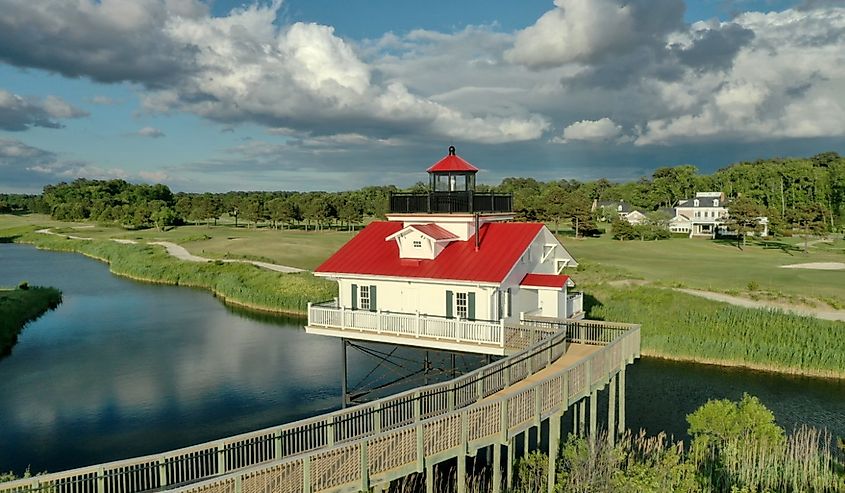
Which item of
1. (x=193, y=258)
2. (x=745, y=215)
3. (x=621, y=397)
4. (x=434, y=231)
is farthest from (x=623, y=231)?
(x=621, y=397)

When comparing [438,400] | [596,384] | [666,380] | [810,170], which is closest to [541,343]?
[596,384]

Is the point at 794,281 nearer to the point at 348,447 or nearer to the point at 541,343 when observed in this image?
the point at 541,343

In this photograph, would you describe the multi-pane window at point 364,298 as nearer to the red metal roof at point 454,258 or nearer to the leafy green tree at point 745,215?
the red metal roof at point 454,258

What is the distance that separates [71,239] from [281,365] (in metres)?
103

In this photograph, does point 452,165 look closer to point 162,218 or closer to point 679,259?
point 679,259

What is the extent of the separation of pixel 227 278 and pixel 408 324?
155 feet

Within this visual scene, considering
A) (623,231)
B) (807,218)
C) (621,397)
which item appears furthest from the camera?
(623,231)

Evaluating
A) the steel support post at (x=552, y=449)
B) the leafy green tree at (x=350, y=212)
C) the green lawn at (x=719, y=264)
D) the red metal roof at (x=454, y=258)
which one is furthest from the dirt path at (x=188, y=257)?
the steel support post at (x=552, y=449)

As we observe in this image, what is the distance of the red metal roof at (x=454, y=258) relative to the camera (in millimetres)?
25875

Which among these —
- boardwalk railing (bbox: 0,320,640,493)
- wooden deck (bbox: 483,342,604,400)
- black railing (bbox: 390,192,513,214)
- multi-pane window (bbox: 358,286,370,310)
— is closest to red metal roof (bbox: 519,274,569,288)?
wooden deck (bbox: 483,342,604,400)

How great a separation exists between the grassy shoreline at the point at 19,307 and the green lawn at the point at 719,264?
43.5 metres

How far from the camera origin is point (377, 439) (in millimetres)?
14836

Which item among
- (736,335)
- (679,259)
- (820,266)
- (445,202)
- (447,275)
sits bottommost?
(736,335)

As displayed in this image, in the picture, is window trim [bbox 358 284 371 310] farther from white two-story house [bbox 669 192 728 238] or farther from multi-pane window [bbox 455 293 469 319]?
white two-story house [bbox 669 192 728 238]
